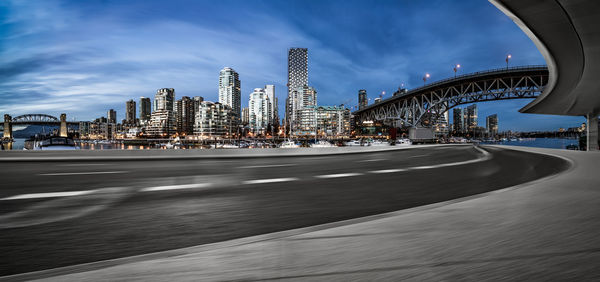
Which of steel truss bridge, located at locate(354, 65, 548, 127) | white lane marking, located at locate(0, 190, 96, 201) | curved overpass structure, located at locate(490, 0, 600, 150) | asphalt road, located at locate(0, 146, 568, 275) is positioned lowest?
asphalt road, located at locate(0, 146, 568, 275)

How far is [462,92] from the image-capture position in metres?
64.6

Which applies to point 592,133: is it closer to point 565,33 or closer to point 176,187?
point 565,33

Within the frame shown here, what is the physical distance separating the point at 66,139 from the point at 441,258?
29.3 metres

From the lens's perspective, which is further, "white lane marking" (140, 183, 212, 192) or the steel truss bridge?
the steel truss bridge

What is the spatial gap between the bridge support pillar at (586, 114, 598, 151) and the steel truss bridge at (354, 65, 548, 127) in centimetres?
2366

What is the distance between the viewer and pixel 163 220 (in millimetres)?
3537

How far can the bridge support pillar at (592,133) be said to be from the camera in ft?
108

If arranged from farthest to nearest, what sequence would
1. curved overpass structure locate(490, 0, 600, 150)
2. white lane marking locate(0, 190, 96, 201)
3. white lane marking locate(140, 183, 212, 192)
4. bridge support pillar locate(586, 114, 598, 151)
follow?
bridge support pillar locate(586, 114, 598, 151)
curved overpass structure locate(490, 0, 600, 150)
white lane marking locate(140, 183, 212, 192)
white lane marking locate(0, 190, 96, 201)

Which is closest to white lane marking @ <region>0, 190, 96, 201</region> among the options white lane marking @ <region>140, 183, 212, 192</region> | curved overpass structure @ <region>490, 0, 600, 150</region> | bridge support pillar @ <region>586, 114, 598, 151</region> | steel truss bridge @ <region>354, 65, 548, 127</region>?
white lane marking @ <region>140, 183, 212, 192</region>

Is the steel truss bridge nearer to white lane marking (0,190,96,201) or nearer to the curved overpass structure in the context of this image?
the curved overpass structure

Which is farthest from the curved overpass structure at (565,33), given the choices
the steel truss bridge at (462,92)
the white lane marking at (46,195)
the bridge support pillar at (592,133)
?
the steel truss bridge at (462,92)

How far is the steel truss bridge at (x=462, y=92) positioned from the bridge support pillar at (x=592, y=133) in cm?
2366

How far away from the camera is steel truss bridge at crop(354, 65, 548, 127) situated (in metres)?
A: 57.2

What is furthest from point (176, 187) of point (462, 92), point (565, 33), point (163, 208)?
point (462, 92)
